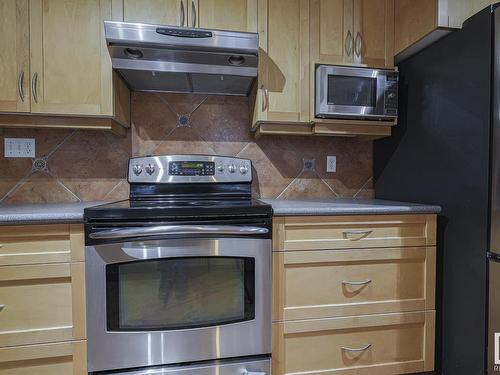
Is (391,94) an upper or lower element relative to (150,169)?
upper

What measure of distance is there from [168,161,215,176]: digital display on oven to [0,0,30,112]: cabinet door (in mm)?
739

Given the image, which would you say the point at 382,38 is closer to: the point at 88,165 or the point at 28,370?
the point at 88,165

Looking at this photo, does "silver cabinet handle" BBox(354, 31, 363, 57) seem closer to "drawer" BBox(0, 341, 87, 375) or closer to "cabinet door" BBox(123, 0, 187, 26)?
"cabinet door" BBox(123, 0, 187, 26)

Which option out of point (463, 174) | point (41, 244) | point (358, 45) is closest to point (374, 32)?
point (358, 45)

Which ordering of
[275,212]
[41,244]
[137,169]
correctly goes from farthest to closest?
[137,169], [275,212], [41,244]

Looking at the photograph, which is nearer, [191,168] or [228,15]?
Result: [228,15]

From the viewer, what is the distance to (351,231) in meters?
1.35

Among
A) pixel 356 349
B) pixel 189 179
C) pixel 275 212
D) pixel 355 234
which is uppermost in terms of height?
pixel 189 179

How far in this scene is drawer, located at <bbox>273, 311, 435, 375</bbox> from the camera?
4.36 feet

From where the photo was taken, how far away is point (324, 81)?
1.55 meters

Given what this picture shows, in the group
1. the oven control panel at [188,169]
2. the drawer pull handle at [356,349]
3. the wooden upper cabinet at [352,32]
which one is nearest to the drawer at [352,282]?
the drawer pull handle at [356,349]

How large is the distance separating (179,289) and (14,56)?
4.39 ft

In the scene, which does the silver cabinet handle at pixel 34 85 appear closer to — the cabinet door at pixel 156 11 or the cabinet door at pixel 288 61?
the cabinet door at pixel 156 11

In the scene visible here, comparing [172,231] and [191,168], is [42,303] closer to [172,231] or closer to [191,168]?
[172,231]
